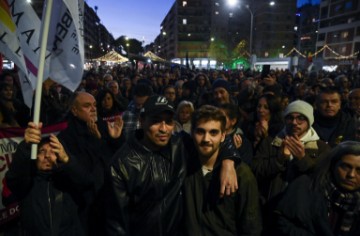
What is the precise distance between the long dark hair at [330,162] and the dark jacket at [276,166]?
0.76ft

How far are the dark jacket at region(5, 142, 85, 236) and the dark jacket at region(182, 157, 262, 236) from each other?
1.17m

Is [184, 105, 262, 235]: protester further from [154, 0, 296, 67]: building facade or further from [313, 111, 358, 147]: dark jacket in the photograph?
[154, 0, 296, 67]: building facade

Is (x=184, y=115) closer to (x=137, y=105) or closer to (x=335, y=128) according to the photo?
(x=137, y=105)

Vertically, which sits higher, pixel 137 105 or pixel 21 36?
pixel 21 36

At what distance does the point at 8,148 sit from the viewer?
11.8 feet

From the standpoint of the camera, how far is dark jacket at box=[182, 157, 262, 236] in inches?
101

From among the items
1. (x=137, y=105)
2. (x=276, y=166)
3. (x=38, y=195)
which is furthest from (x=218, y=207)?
(x=137, y=105)

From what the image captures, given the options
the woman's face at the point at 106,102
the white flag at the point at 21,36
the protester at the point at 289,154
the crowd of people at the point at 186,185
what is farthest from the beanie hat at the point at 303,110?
the woman's face at the point at 106,102

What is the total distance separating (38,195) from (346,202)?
8.71 feet

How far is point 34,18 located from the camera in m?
3.01

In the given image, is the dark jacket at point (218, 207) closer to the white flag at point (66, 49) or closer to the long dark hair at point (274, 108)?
the white flag at point (66, 49)

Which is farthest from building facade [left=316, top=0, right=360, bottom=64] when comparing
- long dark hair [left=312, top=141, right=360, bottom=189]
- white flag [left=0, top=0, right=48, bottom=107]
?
white flag [left=0, top=0, right=48, bottom=107]

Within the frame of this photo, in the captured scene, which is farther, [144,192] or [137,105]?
[137,105]

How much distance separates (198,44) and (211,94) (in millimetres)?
92444
